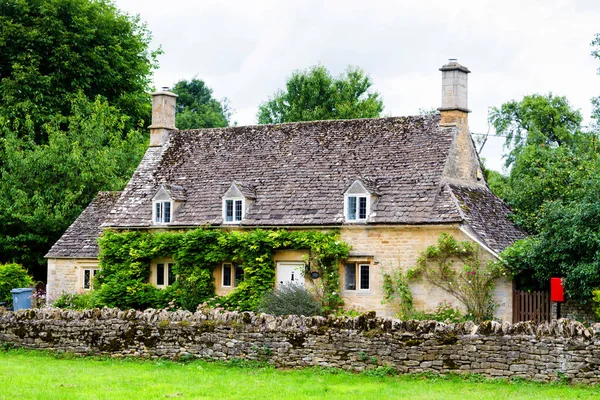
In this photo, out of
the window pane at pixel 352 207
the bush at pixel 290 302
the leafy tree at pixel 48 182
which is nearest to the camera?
the bush at pixel 290 302

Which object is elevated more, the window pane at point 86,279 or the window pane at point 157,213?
the window pane at point 157,213

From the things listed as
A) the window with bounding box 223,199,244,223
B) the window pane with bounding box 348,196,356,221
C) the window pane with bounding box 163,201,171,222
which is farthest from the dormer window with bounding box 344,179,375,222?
the window pane with bounding box 163,201,171,222

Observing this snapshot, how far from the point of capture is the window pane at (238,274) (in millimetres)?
34312

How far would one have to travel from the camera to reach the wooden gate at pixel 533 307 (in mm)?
29438

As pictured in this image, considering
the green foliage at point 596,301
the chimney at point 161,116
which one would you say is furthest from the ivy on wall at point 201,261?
the green foliage at point 596,301

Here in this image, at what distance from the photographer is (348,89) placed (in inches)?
2591

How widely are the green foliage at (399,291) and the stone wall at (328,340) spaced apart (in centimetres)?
991

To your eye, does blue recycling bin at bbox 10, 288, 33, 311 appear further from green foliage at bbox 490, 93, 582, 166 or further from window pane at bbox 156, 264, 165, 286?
green foliage at bbox 490, 93, 582, 166

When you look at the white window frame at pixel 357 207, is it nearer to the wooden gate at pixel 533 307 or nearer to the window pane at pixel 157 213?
the wooden gate at pixel 533 307

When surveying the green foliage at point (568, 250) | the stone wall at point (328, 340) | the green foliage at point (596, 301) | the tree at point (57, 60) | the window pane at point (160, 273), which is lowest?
the stone wall at point (328, 340)

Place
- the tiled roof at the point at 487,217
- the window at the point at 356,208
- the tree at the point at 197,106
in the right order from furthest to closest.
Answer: the tree at the point at 197,106, the window at the point at 356,208, the tiled roof at the point at 487,217

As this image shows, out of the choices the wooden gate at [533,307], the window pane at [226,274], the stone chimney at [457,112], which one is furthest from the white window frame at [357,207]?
the wooden gate at [533,307]

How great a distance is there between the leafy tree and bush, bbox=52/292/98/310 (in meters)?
5.68

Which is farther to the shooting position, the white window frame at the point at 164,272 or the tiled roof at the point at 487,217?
the white window frame at the point at 164,272
